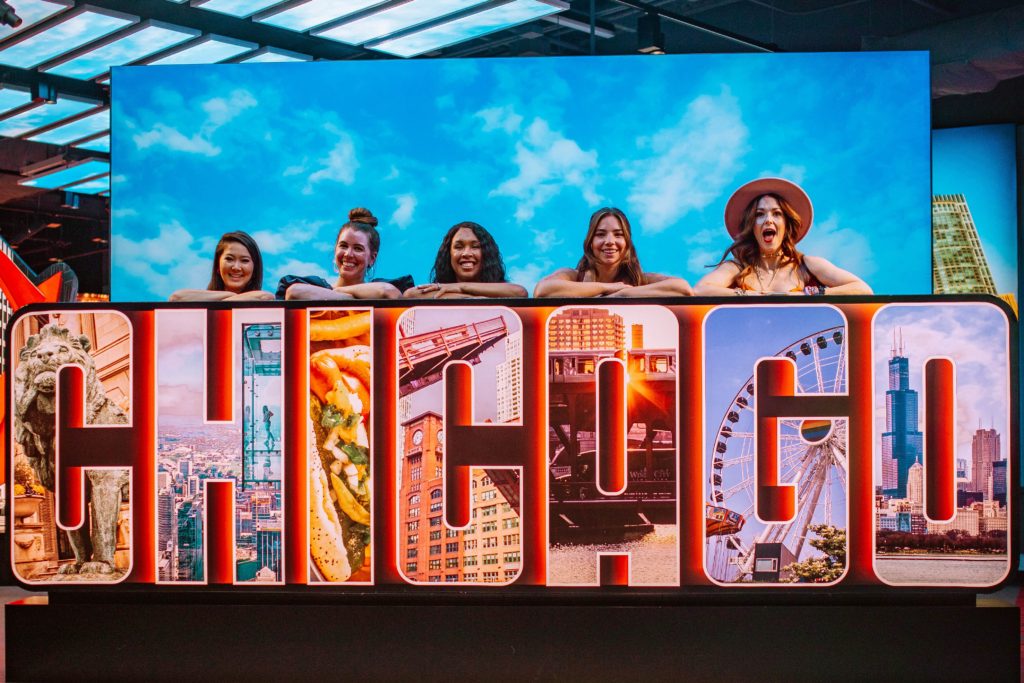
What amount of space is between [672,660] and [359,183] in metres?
4.60

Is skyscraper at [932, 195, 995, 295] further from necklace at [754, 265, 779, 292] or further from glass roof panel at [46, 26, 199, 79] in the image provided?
glass roof panel at [46, 26, 199, 79]

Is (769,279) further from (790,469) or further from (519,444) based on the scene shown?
(519,444)

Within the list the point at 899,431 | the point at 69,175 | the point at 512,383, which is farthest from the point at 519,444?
the point at 69,175

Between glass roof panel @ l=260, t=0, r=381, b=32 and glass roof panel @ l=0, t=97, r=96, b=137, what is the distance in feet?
6.47

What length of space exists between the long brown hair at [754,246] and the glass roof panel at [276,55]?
4.22 meters

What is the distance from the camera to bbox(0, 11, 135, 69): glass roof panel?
661cm

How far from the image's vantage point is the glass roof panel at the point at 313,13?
6656 mm

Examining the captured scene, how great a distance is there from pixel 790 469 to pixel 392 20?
5165 mm

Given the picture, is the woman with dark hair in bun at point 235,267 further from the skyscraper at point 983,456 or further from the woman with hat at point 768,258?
the skyscraper at point 983,456

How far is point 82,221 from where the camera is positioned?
8.94 m

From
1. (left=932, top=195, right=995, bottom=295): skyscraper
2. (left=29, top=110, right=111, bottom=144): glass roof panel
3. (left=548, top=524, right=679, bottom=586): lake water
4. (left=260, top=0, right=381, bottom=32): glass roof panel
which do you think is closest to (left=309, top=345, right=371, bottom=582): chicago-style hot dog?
(left=548, top=524, right=679, bottom=586): lake water

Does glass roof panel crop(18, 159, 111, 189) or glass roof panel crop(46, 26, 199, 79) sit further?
glass roof panel crop(18, 159, 111, 189)

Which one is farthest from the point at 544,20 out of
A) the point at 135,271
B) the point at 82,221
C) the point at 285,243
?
the point at 82,221

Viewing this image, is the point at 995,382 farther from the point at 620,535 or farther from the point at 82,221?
the point at 82,221
